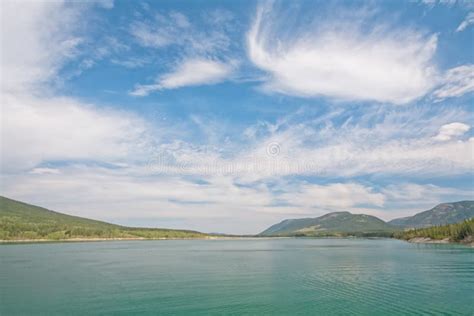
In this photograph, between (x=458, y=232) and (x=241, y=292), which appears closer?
(x=241, y=292)

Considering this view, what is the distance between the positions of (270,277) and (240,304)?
24.4 m

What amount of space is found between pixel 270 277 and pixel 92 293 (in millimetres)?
30229

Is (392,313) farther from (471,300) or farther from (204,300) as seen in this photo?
(204,300)

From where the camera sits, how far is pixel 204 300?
45188 millimetres

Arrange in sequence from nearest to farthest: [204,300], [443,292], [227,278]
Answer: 1. [204,300]
2. [443,292]
3. [227,278]

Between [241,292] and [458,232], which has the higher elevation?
[458,232]

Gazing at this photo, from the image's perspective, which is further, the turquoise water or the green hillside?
the green hillside

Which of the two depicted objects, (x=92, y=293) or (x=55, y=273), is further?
(x=55, y=273)

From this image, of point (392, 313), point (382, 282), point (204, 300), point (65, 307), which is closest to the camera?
point (392, 313)

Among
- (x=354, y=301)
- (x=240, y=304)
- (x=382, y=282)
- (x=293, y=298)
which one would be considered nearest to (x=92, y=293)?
(x=240, y=304)

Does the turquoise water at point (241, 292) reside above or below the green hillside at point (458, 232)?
below

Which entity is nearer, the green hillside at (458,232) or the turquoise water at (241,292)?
the turquoise water at (241,292)

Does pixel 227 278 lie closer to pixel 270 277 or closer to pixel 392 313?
pixel 270 277

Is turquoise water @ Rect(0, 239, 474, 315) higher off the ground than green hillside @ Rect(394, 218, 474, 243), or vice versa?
green hillside @ Rect(394, 218, 474, 243)
